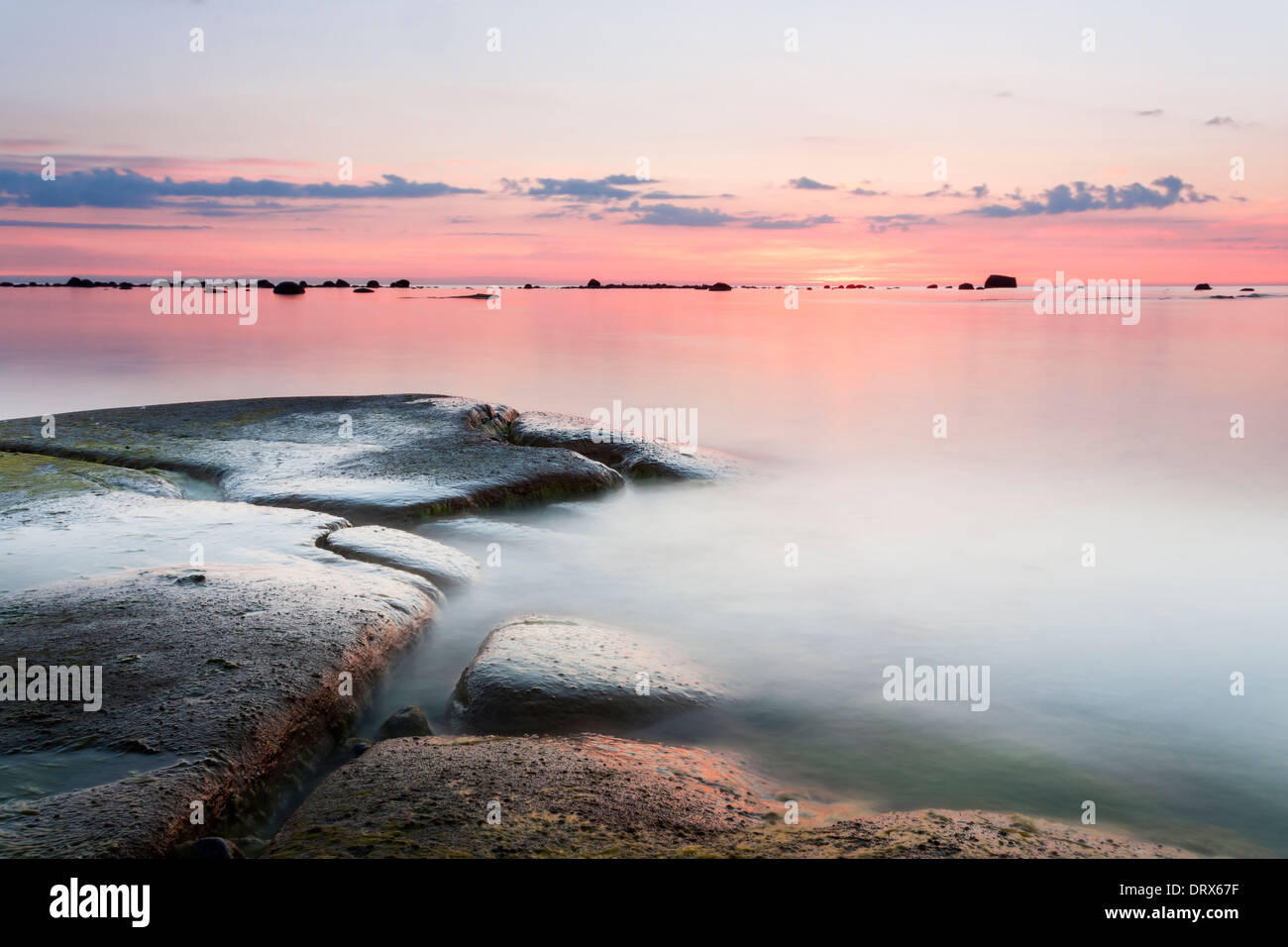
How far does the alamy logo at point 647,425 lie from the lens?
1541cm

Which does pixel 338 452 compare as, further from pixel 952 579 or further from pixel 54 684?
pixel 952 579

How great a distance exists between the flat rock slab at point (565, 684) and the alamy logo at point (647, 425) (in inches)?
314

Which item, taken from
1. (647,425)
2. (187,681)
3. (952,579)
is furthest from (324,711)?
(647,425)

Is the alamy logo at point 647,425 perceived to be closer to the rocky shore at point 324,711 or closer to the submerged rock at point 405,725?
the rocky shore at point 324,711

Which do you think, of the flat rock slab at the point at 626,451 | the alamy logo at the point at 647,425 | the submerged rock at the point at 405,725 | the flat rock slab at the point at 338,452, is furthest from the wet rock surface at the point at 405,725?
the alamy logo at the point at 647,425

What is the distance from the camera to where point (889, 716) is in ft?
21.7

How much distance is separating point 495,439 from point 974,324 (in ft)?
163

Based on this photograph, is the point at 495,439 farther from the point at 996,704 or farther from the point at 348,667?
the point at 996,704

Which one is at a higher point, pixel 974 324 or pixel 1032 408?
pixel 974 324

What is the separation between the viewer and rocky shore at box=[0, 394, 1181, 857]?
4.25m

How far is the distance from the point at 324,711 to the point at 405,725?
516 millimetres

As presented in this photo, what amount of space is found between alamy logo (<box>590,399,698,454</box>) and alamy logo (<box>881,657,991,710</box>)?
812cm
